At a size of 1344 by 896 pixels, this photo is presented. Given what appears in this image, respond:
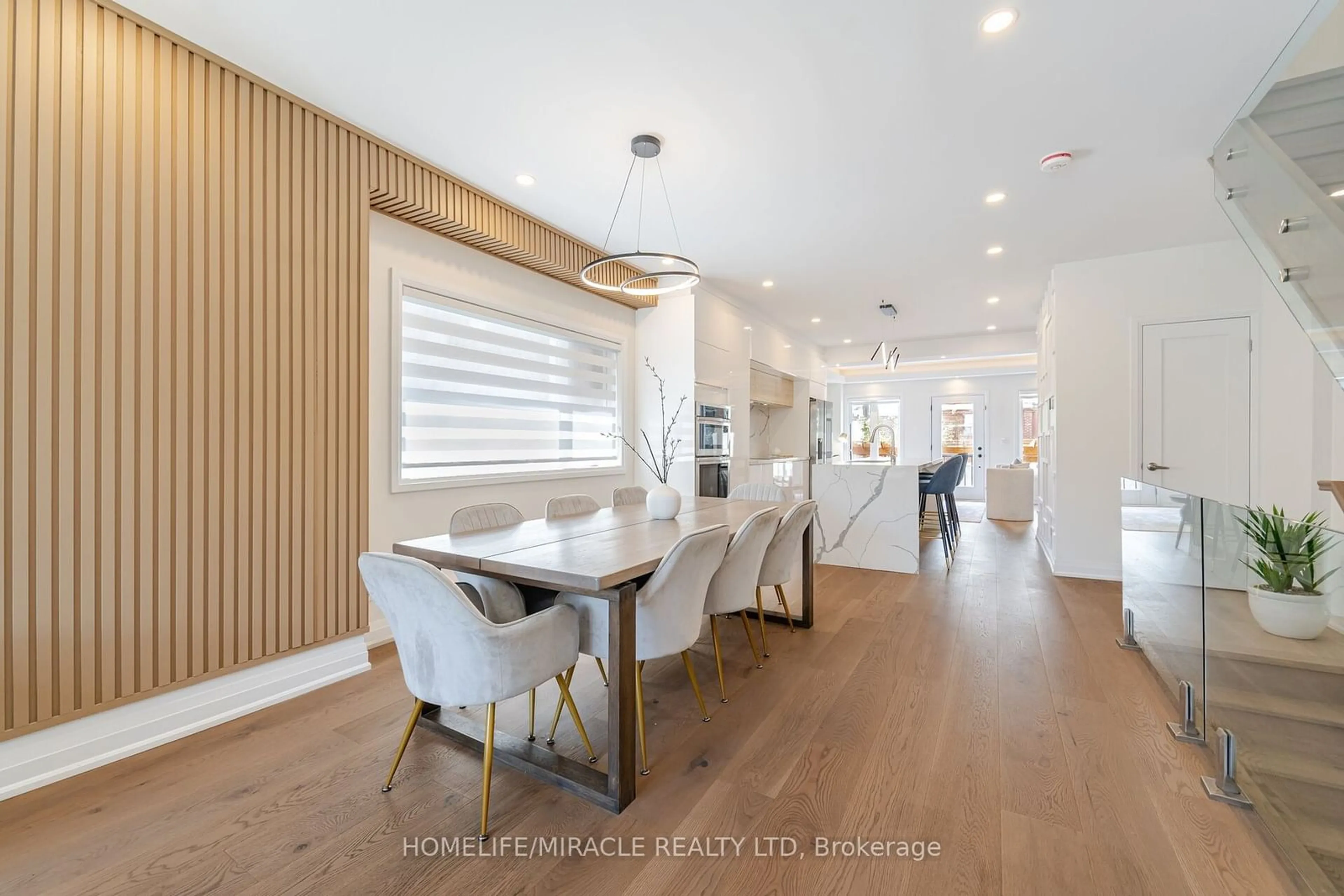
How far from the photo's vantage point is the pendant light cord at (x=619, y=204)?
3045 mm

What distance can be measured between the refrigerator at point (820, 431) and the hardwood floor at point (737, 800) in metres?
5.10

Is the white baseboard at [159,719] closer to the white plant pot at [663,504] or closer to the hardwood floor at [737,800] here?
the hardwood floor at [737,800]

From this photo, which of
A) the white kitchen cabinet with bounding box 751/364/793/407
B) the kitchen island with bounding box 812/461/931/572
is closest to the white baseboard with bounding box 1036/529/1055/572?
the kitchen island with bounding box 812/461/931/572

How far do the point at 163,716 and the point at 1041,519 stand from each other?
703 cm

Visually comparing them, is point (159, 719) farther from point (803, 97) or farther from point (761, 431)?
point (761, 431)

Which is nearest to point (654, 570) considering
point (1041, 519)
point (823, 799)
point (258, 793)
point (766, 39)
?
point (823, 799)

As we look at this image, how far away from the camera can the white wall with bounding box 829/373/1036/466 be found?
10.0m

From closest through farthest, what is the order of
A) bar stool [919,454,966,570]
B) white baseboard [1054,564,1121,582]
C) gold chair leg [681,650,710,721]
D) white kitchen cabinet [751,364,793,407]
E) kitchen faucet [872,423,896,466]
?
gold chair leg [681,650,710,721]
white baseboard [1054,564,1121,582]
bar stool [919,454,966,570]
white kitchen cabinet [751,364,793,407]
kitchen faucet [872,423,896,466]

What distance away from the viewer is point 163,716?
6.94 ft

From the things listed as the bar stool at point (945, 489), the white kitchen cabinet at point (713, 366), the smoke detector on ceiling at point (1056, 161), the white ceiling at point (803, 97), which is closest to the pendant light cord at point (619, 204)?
the white ceiling at point (803, 97)

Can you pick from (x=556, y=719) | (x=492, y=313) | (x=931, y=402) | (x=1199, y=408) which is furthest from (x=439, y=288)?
(x=931, y=402)

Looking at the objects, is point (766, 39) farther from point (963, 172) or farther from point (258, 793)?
point (258, 793)

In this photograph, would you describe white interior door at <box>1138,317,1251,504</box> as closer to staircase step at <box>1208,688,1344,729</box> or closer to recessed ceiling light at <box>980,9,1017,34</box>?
staircase step at <box>1208,688,1344,729</box>

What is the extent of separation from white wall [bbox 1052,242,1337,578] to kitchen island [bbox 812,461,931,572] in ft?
4.05
